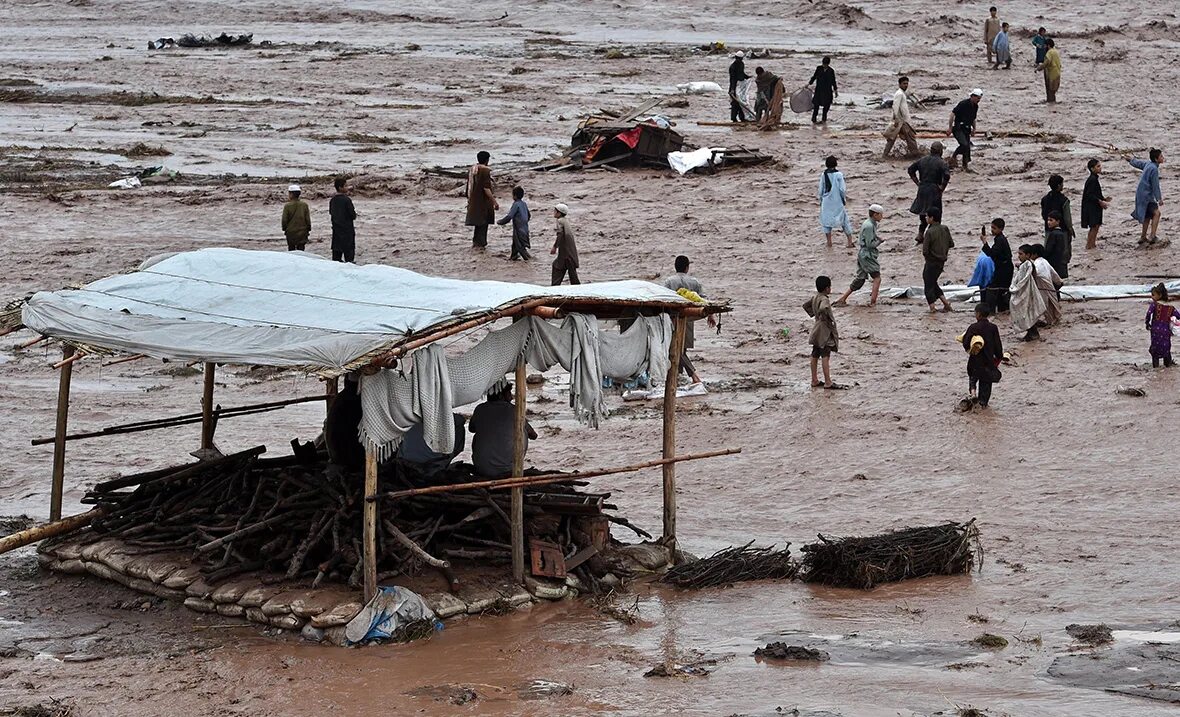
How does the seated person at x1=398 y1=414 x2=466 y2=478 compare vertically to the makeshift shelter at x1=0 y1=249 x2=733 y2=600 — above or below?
below

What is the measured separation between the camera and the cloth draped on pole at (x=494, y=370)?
10391 mm

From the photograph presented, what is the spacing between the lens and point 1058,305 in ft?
59.7

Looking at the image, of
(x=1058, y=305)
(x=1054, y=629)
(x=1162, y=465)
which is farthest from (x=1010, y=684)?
(x=1058, y=305)

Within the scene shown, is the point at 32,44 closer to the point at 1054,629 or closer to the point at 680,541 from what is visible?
the point at 680,541

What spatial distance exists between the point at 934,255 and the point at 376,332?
406 inches

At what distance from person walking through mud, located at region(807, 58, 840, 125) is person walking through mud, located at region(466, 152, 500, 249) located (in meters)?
9.72

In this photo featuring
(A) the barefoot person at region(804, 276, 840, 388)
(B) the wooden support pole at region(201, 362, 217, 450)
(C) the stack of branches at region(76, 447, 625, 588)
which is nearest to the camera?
(C) the stack of branches at region(76, 447, 625, 588)

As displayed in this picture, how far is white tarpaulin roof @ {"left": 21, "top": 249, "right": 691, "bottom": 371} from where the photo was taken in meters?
10.4

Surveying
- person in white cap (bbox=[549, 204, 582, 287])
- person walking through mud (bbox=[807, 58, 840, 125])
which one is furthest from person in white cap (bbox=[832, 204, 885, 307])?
person walking through mud (bbox=[807, 58, 840, 125])

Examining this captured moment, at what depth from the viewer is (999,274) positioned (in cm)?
1875

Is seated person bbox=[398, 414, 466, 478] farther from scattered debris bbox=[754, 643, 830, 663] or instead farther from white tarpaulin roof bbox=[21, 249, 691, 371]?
scattered debris bbox=[754, 643, 830, 663]

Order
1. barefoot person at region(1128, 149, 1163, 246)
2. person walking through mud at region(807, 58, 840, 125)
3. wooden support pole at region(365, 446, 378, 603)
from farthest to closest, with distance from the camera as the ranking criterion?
person walking through mud at region(807, 58, 840, 125) → barefoot person at region(1128, 149, 1163, 246) → wooden support pole at region(365, 446, 378, 603)

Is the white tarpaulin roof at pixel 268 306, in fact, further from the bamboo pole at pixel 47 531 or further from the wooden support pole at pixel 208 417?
the bamboo pole at pixel 47 531

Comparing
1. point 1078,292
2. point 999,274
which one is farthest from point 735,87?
point 999,274
